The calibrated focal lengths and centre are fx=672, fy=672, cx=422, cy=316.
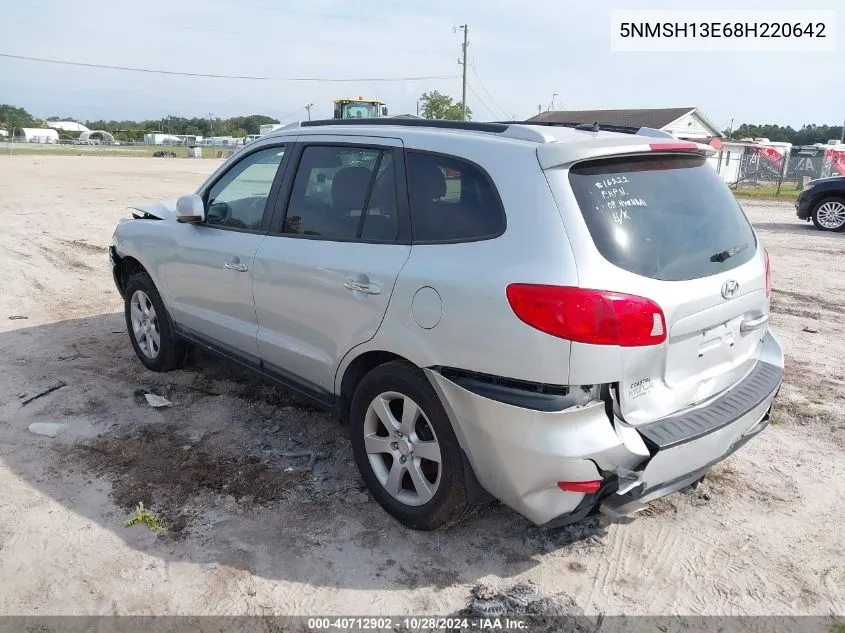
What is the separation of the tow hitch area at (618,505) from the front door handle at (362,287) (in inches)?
53.7

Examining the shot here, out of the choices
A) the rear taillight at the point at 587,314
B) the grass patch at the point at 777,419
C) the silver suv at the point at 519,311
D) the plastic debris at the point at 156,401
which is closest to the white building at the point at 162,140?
the plastic debris at the point at 156,401

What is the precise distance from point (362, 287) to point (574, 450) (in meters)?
1.28

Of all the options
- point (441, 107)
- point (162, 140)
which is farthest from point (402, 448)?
point (162, 140)

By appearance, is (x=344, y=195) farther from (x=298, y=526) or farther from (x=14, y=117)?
(x=14, y=117)

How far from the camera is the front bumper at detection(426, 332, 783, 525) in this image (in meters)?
2.59

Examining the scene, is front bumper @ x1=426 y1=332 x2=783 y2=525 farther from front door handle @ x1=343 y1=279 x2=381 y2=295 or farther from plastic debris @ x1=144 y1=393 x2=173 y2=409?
plastic debris @ x1=144 y1=393 x2=173 y2=409

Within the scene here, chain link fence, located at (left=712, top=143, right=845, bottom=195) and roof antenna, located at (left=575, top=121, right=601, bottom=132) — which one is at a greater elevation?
roof antenna, located at (left=575, top=121, right=601, bottom=132)

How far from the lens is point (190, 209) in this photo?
436 cm

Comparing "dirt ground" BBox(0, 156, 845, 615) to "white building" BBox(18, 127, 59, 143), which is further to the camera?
"white building" BBox(18, 127, 59, 143)

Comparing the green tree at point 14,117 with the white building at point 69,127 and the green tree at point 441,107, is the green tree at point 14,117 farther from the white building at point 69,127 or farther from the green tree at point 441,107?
the green tree at point 441,107

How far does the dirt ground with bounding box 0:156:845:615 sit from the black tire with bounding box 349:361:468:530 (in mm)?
136

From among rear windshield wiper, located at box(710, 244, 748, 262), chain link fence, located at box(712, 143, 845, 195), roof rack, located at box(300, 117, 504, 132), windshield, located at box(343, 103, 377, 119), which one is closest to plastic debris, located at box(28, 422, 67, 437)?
roof rack, located at box(300, 117, 504, 132)

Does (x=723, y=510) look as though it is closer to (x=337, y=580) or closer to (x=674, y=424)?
(x=674, y=424)

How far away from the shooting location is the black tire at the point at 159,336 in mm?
5070
